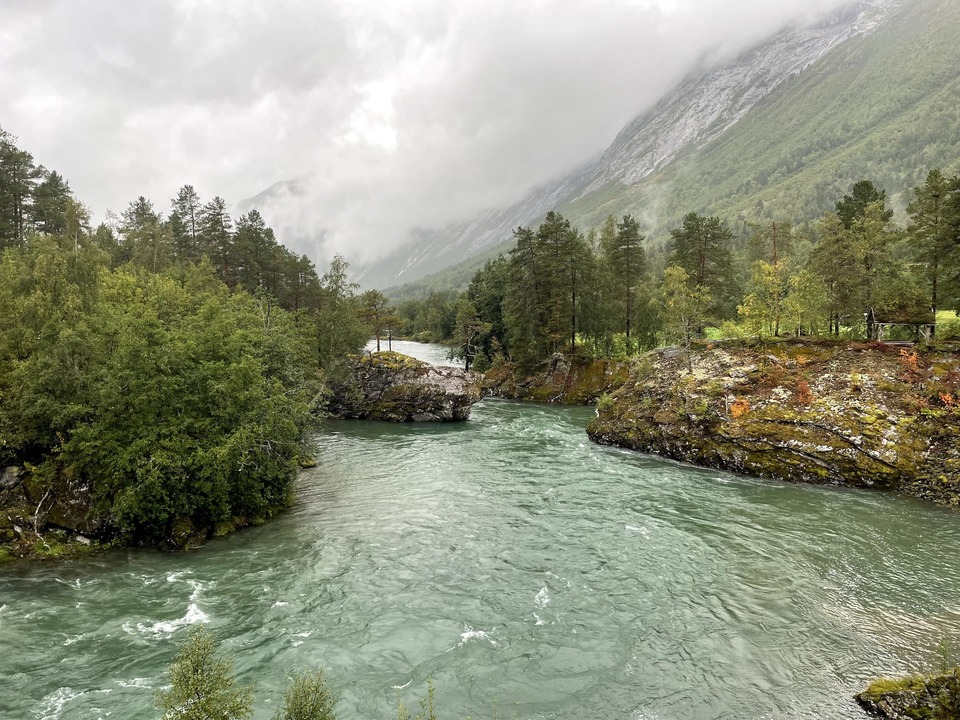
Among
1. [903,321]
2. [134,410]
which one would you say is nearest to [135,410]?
[134,410]

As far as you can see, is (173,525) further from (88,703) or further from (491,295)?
(491,295)

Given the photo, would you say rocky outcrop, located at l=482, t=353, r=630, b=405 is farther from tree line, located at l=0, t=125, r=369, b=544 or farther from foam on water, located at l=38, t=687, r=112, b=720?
foam on water, located at l=38, t=687, r=112, b=720

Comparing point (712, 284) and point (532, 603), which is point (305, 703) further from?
point (712, 284)

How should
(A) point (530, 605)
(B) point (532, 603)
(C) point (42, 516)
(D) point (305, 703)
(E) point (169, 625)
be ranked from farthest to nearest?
(C) point (42, 516)
(B) point (532, 603)
(A) point (530, 605)
(E) point (169, 625)
(D) point (305, 703)

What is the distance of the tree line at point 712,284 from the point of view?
3791 centimetres

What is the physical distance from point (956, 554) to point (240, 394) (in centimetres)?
3071

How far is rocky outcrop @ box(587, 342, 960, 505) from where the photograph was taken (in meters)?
28.1

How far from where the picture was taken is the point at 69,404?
2220 cm

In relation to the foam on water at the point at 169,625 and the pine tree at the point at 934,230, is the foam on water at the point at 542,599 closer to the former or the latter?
the foam on water at the point at 169,625

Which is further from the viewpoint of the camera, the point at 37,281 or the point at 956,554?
the point at 37,281

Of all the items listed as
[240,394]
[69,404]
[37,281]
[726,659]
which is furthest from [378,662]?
[37,281]

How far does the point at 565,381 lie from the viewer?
64.8 meters

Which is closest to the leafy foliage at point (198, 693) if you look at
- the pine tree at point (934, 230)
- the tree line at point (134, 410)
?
the tree line at point (134, 410)

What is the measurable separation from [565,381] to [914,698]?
53579mm
